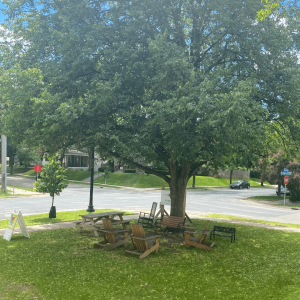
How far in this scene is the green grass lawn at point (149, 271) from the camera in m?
5.86

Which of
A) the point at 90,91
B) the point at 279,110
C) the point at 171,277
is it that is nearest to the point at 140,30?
the point at 90,91

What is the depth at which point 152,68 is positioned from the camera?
33.4 feet

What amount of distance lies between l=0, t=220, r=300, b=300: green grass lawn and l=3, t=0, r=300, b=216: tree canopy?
295cm

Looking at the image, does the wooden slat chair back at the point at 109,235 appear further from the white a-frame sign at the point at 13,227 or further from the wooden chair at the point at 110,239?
the white a-frame sign at the point at 13,227

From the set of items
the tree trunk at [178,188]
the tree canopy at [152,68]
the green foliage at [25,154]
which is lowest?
the tree trunk at [178,188]

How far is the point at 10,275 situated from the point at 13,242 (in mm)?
3342

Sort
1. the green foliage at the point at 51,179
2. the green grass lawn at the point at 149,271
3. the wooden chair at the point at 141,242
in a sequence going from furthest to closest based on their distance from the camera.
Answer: the green foliage at the point at 51,179 < the wooden chair at the point at 141,242 < the green grass lawn at the point at 149,271

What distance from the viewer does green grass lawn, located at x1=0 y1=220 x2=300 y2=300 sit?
586 centimetres

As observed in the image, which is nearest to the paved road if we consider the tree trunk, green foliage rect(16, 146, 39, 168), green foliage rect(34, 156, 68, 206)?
green foliage rect(34, 156, 68, 206)

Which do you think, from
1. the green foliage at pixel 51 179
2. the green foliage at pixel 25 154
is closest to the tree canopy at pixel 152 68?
the green foliage at pixel 51 179

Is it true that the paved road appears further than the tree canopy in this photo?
Yes

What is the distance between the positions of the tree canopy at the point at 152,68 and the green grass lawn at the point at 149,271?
2.95 m

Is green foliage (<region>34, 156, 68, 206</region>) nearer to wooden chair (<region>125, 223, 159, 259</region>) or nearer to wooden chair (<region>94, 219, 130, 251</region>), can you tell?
wooden chair (<region>94, 219, 130, 251</region>)

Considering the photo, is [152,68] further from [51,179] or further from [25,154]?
[25,154]
